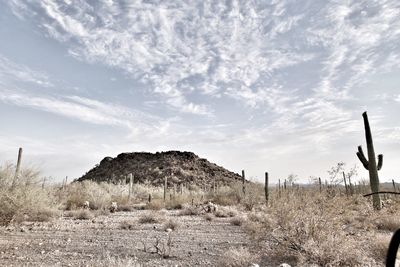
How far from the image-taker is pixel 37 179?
12.8m

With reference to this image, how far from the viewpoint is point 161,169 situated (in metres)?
60.2

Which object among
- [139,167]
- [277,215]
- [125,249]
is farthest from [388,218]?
[139,167]

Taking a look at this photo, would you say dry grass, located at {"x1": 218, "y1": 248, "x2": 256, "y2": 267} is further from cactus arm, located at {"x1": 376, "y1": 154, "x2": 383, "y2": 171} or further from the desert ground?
cactus arm, located at {"x1": 376, "y1": 154, "x2": 383, "y2": 171}

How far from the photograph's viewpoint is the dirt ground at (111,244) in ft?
24.3

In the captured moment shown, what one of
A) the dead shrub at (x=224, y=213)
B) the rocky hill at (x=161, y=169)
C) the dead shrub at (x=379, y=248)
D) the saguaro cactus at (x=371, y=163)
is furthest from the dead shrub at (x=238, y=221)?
the rocky hill at (x=161, y=169)

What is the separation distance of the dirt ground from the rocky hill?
40.5 metres

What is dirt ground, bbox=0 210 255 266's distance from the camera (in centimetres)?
740

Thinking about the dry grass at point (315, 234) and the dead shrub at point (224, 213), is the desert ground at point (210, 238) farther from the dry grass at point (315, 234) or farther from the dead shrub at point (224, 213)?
the dead shrub at point (224, 213)

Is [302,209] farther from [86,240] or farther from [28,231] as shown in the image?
[28,231]

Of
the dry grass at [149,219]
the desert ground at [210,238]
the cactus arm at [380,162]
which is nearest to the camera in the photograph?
the desert ground at [210,238]

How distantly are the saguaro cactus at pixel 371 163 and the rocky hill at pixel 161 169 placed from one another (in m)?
39.0

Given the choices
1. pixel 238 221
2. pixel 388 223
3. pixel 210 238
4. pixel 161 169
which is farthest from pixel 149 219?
pixel 161 169

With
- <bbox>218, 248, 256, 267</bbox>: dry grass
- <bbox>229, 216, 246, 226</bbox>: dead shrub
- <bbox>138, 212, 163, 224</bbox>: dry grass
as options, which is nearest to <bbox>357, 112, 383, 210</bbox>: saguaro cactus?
<bbox>229, 216, 246, 226</bbox>: dead shrub

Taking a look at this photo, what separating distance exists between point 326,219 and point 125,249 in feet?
15.3
